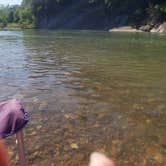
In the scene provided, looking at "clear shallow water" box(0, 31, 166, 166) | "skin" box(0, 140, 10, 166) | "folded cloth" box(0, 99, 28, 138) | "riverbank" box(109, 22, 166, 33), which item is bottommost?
"riverbank" box(109, 22, 166, 33)

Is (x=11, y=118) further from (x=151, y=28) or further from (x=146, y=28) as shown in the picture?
(x=151, y=28)

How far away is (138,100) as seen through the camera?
8.67 m

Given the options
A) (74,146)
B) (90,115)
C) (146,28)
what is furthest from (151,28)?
(74,146)

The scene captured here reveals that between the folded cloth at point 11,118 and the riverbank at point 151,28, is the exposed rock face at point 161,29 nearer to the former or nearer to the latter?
the riverbank at point 151,28

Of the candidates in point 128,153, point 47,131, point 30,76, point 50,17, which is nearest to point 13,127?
Answer: point 128,153

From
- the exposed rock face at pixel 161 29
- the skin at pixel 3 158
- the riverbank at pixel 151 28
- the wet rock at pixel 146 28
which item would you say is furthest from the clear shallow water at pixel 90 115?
the wet rock at pixel 146 28

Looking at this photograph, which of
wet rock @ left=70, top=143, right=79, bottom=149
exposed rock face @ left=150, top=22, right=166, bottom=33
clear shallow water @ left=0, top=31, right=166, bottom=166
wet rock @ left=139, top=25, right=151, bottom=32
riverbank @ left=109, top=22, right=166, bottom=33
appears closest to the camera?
clear shallow water @ left=0, top=31, right=166, bottom=166

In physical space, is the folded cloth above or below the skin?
below

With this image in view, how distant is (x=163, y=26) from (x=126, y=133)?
60.4m

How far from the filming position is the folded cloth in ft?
8.13

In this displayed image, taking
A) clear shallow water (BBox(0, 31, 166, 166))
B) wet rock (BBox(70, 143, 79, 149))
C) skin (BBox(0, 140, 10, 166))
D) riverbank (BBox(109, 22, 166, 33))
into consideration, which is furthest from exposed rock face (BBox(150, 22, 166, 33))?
skin (BBox(0, 140, 10, 166))

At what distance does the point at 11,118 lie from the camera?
2562 millimetres

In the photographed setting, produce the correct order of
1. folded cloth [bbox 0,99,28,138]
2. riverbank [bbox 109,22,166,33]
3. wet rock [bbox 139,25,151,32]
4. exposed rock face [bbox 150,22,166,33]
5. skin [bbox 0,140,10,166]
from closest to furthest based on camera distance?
skin [bbox 0,140,10,166] → folded cloth [bbox 0,99,28,138] → exposed rock face [bbox 150,22,166,33] → riverbank [bbox 109,22,166,33] → wet rock [bbox 139,25,151,32]

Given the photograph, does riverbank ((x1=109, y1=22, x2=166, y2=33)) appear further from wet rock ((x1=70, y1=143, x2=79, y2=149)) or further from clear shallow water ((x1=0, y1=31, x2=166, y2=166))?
wet rock ((x1=70, y1=143, x2=79, y2=149))
